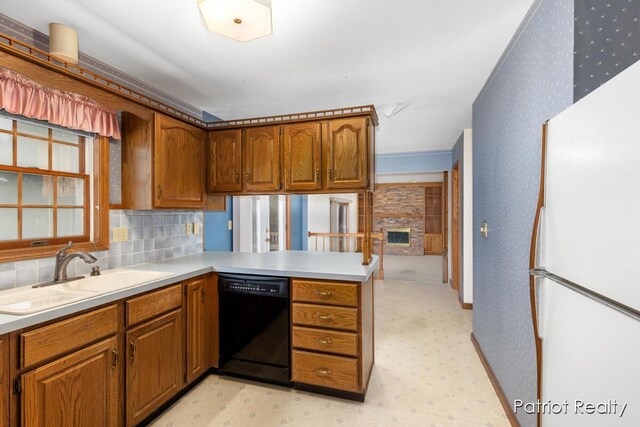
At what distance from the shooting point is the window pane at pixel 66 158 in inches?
76.3

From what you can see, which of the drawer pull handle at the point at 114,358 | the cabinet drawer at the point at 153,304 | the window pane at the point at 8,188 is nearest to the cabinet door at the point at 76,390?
the drawer pull handle at the point at 114,358

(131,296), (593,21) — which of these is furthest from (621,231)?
(131,296)

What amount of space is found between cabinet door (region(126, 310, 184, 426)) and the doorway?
4136 millimetres

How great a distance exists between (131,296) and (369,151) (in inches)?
75.2

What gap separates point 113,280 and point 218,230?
1.31 m

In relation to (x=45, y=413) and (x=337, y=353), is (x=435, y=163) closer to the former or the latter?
(x=337, y=353)

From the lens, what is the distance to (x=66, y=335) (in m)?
1.38

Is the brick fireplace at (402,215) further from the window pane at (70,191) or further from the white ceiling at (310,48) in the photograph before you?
the window pane at (70,191)

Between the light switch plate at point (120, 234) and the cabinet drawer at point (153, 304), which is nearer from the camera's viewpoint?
the cabinet drawer at point (153, 304)

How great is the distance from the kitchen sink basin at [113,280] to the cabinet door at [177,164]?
1.71 feet

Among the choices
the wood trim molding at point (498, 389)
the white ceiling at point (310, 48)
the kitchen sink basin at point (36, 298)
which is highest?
the white ceiling at point (310, 48)

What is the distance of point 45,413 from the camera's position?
1291 mm

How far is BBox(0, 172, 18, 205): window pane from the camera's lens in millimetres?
1660

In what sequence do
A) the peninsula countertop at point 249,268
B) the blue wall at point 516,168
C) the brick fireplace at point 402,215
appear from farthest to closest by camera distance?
the brick fireplace at point 402,215 < the peninsula countertop at point 249,268 < the blue wall at point 516,168
